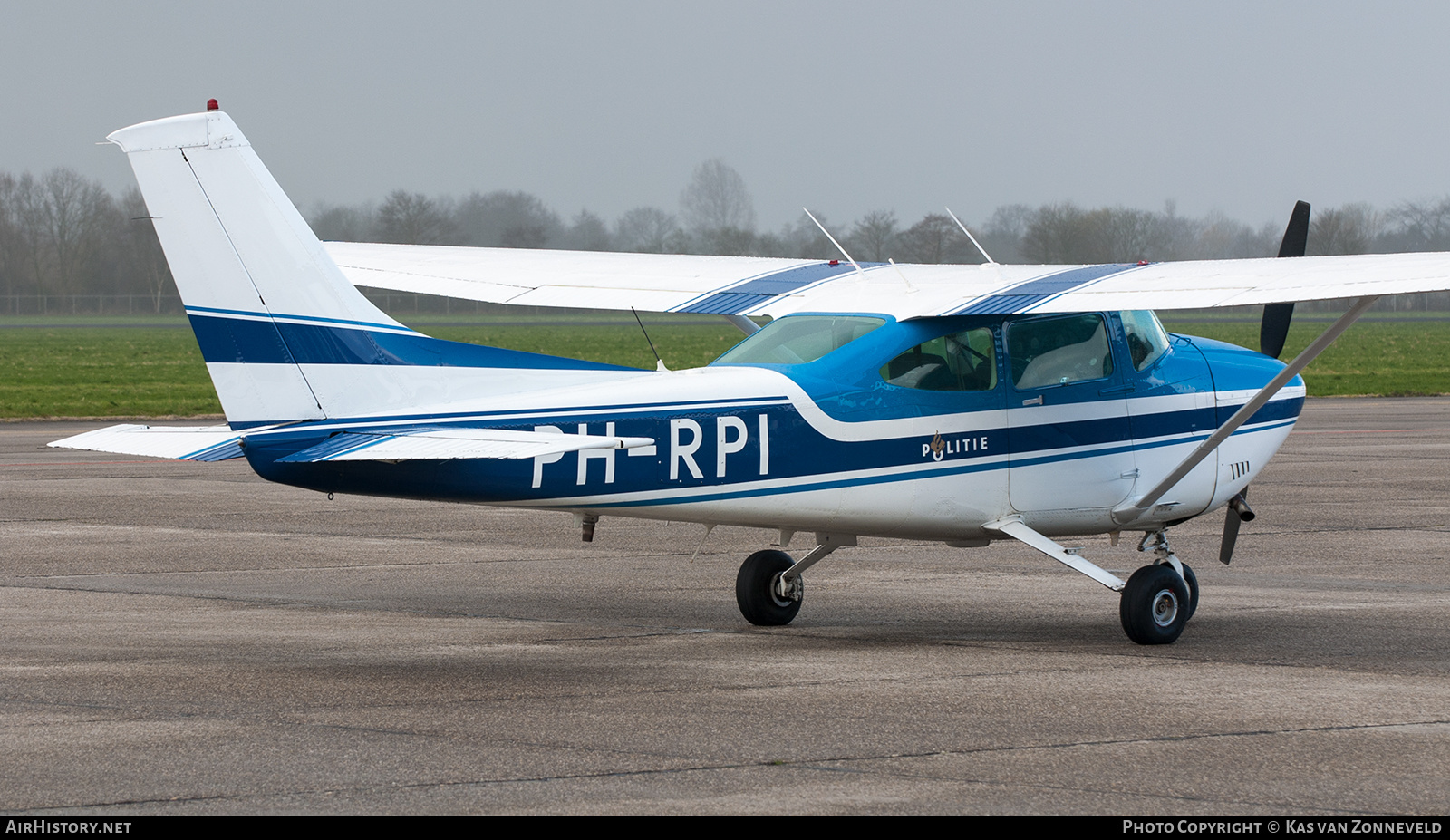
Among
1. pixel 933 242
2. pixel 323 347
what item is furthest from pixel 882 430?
pixel 933 242

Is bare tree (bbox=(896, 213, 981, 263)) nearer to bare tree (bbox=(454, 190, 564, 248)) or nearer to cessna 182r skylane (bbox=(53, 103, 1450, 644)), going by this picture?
bare tree (bbox=(454, 190, 564, 248))

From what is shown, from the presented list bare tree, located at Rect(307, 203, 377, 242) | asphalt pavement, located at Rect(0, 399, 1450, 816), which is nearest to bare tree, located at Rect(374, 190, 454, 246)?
bare tree, located at Rect(307, 203, 377, 242)

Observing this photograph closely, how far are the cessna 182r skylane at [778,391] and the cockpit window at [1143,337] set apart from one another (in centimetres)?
3

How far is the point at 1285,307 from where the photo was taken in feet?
37.7

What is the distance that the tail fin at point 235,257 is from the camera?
838 centimetres

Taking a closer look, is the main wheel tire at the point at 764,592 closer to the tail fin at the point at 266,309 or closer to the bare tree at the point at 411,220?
the tail fin at the point at 266,309

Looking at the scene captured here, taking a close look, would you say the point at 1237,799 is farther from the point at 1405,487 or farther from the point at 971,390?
the point at 1405,487

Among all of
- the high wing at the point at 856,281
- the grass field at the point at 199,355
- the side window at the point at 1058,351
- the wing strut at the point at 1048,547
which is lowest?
the grass field at the point at 199,355

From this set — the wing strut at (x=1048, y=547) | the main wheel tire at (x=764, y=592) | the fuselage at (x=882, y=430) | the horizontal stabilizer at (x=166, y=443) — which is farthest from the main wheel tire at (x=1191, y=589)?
the horizontal stabilizer at (x=166, y=443)

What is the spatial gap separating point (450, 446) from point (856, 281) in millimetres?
3503

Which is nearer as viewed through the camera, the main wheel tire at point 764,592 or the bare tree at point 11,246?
the main wheel tire at point 764,592

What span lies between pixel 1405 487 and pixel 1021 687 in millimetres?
12419

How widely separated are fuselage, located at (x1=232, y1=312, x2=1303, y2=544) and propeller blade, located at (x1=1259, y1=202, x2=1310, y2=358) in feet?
1.42

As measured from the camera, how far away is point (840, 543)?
1023cm
